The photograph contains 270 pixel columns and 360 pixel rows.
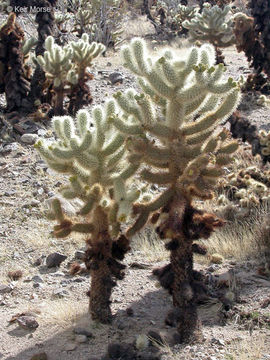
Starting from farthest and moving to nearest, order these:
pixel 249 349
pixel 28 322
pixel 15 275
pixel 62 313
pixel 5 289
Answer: pixel 15 275 < pixel 5 289 < pixel 62 313 < pixel 28 322 < pixel 249 349

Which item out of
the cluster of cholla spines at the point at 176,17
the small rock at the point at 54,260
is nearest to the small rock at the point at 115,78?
the small rock at the point at 54,260

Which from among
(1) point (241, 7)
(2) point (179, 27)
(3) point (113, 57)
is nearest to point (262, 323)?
(3) point (113, 57)

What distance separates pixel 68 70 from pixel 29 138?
1.74 m

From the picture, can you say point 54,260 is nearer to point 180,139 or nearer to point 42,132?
point 180,139

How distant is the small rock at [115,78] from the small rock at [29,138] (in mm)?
3847

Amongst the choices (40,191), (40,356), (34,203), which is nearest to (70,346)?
(40,356)

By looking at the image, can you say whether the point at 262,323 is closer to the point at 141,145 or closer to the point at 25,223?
the point at 141,145

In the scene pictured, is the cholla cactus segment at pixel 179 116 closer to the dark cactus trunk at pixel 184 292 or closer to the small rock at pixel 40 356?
the dark cactus trunk at pixel 184 292

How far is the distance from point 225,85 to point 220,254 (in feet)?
8.95

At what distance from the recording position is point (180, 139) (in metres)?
3.89

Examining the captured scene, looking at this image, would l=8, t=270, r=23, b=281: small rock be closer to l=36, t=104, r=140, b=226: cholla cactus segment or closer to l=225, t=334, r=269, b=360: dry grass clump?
l=36, t=104, r=140, b=226: cholla cactus segment

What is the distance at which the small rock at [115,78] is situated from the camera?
40.1ft

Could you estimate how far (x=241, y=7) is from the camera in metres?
24.0

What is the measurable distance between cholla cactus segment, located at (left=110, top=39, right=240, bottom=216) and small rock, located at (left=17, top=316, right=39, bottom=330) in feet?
5.42
